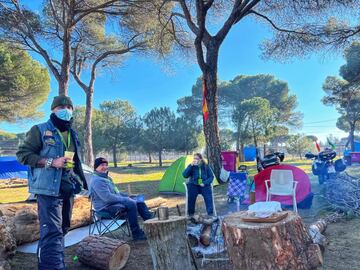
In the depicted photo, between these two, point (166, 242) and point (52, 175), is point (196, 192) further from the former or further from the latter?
point (52, 175)

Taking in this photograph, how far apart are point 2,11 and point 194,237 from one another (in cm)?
948

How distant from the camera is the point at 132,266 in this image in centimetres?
A: 313

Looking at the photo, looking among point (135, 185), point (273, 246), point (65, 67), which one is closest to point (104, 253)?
point (273, 246)

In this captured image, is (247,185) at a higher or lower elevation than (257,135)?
lower

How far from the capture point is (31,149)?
251 cm

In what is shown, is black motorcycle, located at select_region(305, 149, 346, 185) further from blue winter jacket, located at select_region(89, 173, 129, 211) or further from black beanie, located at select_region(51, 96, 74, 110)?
black beanie, located at select_region(51, 96, 74, 110)

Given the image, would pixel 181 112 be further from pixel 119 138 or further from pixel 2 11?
pixel 2 11

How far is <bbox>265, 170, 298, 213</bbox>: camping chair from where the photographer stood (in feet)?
15.8

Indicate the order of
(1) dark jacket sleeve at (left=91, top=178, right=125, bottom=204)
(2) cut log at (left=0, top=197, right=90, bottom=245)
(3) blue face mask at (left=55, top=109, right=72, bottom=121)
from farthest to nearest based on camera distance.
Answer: (1) dark jacket sleeve at (left=91, top=178, right=125, bottom=204)
(2) cut log at (left=0, top=197, right=90, bottom=245)
(3) blue face mask at (left=55, top=109, right=72, bottom=121)

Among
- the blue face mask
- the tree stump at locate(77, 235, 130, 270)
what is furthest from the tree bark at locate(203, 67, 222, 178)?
the blue face mask

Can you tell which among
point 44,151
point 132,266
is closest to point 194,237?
point 132,266

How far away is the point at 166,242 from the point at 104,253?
2.64 feet

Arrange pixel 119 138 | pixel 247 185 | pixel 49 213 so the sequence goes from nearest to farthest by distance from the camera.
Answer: pixel 49 213 → pixel 247 185 → pixel 119 138

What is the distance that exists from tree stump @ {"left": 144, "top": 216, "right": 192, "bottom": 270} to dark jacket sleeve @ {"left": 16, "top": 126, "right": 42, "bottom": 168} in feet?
3.50
